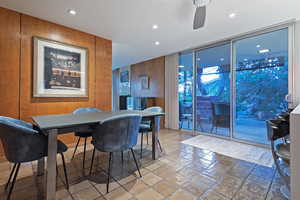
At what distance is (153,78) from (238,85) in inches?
112

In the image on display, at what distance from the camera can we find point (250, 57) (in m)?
3.20

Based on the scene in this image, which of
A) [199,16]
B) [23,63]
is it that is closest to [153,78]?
[199,16]

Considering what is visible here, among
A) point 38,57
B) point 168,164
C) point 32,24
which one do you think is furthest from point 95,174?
point 32,24

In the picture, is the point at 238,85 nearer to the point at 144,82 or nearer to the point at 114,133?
the point at 114,133

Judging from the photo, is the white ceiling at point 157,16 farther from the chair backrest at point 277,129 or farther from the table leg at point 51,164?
the table leg at point 51,164

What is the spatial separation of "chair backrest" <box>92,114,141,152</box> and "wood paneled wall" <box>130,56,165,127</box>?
3394 mm

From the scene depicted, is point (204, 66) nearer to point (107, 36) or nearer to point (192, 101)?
point (192, 101)

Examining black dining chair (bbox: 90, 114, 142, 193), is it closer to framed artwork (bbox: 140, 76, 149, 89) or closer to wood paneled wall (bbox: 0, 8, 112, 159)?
wood paneled wall (bbox: 0, 8, 112, 159)

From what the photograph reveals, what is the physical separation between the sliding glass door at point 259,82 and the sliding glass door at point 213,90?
23cm

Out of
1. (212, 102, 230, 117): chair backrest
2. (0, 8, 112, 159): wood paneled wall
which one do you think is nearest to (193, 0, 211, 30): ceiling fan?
(212, 102, 230, 117): chair backrest

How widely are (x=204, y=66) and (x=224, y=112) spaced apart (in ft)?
4.54

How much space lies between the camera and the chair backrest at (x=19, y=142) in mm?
1258

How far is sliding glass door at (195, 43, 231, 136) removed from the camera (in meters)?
3.60

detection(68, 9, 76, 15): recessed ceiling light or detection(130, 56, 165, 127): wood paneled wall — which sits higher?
detection(68, 9, 76, 15): recessed ceiling light
